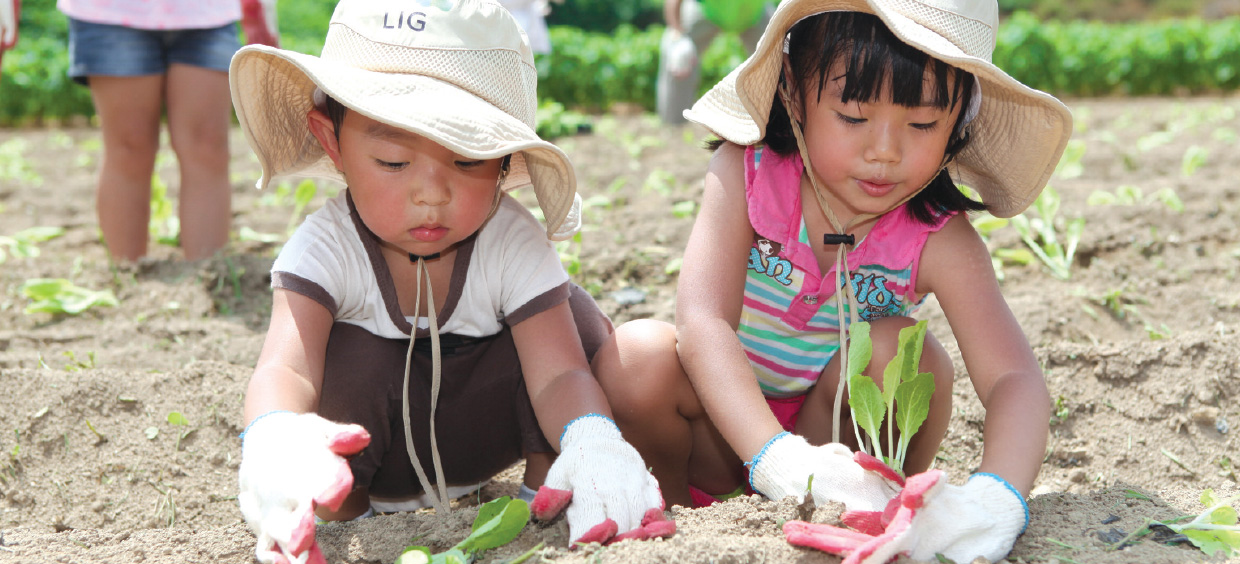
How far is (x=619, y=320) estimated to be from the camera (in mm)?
2572

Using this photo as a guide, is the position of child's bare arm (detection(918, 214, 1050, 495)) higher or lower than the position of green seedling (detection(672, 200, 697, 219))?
higher

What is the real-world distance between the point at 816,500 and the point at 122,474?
1318mm

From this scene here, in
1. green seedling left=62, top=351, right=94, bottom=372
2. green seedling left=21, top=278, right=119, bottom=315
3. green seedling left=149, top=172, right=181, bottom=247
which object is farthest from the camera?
green seedling left=149, top=172, right=181, bottom=247

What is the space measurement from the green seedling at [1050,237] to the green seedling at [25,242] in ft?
10.2

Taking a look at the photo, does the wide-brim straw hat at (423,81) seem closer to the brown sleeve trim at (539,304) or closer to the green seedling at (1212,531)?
the brown sleeve trim at (539,304)

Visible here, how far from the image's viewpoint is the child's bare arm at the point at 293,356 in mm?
1537

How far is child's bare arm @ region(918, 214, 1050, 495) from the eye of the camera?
5.05 feet

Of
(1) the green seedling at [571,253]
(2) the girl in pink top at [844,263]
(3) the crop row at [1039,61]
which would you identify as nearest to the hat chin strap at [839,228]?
(2) the girl in pink top at [844,263]

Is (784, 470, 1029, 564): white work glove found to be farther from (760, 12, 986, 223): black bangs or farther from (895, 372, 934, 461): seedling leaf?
(760, 12, 986, 223): black bangs

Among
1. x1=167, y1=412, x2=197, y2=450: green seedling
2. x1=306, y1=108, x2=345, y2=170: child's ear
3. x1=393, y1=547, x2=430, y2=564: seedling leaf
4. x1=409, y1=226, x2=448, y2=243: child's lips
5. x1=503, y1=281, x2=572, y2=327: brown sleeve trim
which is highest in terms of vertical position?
x1=306, y1=108, x2=345, y2=170: child's ear

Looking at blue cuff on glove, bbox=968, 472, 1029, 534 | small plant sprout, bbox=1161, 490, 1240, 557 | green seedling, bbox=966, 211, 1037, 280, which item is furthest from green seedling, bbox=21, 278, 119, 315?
small plant sprout, bbox=1161, 490, 1240, 557

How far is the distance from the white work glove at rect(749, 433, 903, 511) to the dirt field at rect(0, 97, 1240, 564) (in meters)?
0.04

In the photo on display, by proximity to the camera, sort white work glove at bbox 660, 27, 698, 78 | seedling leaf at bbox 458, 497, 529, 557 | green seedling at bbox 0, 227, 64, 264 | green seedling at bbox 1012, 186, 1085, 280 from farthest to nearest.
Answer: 1. white work glove at bbox 660, 27, 698, 78
2. green seedling at bbox 0, 227, 64, 264
3. green seedling at bbox 1012, 186, 1085, 280
4. seedling leaf at bbox 458, 497, 529, 557

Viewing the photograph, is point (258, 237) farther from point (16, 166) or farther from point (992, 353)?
point (16, 166)
